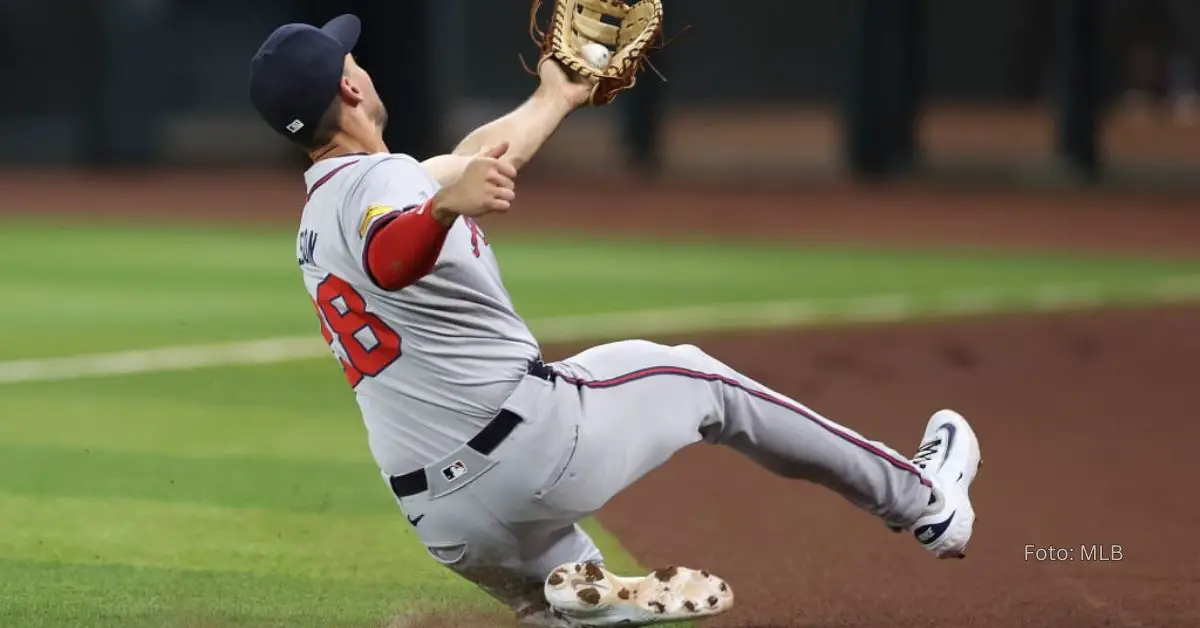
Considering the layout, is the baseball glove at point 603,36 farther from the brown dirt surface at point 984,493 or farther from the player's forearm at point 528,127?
the brown dirt surface at point 984,493

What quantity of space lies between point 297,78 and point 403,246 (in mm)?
554

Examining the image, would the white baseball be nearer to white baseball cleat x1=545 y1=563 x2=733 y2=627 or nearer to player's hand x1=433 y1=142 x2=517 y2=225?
player's hand x1=433 y1=142 x2=517 y2=225

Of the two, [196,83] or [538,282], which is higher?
[196,83]

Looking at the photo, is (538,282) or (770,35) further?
(770,35)

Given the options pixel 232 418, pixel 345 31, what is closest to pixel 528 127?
pixel 345 31

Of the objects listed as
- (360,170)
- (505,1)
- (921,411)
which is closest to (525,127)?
(360,170)

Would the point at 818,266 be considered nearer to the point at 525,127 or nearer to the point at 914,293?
the point at 914,293

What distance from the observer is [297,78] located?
3.62m

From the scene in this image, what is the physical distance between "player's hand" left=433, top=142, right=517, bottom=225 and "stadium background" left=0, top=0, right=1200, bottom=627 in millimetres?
1260

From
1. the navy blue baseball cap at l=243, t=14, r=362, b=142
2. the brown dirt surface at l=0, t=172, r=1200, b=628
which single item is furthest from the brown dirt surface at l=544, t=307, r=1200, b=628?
the navy blue baseball cap at l=243, t=14, r=362, b=142

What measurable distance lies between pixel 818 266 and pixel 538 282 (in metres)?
2.46

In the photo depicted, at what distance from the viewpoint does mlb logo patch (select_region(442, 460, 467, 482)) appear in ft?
11.7

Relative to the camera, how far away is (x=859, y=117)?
19516 millimetres

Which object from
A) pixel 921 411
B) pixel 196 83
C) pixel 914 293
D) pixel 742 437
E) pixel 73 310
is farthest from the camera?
pixel 196 83
